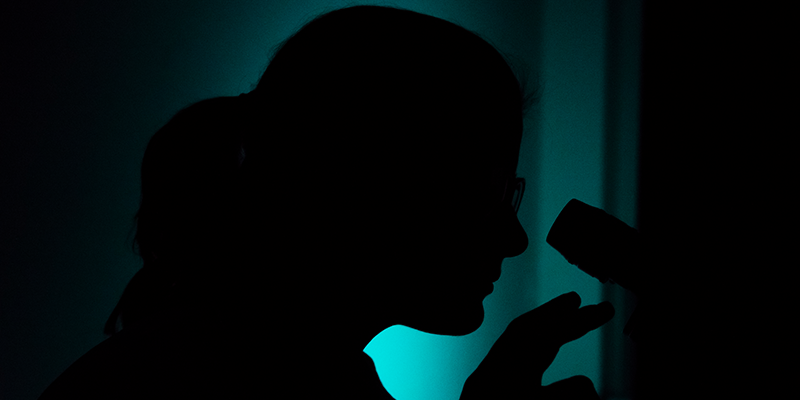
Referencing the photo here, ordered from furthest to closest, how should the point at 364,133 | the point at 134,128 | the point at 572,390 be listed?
the point at 134,128 < the point at 364,133 < the point at 572,390

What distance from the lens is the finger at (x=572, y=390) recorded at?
1.24 feet

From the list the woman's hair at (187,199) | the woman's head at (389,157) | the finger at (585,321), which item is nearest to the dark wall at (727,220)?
the finger at (585,321)

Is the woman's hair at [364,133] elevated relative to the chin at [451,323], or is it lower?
elevated

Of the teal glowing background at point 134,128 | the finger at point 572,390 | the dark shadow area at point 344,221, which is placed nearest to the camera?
the finger at point 572,390

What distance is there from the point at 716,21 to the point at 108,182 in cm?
99

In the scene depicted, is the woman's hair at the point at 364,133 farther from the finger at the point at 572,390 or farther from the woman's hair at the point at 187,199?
the finger at the point at 572,390

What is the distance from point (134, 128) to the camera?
2.73ft

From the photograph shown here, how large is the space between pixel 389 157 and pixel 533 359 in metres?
0.25

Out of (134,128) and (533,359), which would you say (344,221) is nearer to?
(533,359)

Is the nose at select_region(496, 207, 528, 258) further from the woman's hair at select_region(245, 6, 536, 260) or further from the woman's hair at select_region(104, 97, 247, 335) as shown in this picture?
the woman's hair at select_region(104, 97, 247, 335)

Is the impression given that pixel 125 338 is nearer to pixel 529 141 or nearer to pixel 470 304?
pixel 470 304

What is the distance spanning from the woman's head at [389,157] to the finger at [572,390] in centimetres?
16

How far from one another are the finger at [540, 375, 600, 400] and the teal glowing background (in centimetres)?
47

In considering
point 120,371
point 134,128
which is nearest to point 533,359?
point 120,371
